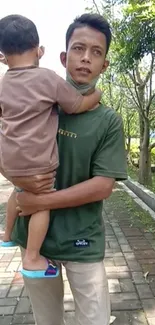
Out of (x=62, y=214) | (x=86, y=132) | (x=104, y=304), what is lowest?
(x=104, y=304)

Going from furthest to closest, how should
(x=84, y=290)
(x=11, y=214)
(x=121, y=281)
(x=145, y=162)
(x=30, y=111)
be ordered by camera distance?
(x=145, y=162), (x=121, y=281), (x=11, y=214), (x=84, y=290), (x=30, y=111)

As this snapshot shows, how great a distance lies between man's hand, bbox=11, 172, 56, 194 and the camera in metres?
1.46

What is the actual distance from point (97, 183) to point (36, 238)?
34 cm

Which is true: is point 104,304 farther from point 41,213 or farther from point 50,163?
point 50,163

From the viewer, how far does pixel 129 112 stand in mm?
15359

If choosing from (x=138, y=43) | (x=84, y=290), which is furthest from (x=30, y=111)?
(x=138, y=43)

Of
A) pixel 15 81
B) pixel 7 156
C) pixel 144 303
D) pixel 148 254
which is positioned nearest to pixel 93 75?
pixel 15 81

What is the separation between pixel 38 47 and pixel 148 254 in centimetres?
306

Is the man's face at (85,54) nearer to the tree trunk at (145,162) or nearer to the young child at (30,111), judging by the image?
the young child at (30,111)

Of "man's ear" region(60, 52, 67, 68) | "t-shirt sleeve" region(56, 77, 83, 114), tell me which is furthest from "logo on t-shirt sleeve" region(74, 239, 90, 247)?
"man's ear" region(60, 52, 67, 68)

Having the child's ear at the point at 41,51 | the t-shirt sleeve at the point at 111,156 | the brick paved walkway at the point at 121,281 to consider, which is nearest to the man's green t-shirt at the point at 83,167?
the t-shirt sleeve at the point at 111,156

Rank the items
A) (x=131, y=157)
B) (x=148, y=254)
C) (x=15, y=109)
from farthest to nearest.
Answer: (x=131, y=157)
(x=148, y=254)
(x=15, y=109)

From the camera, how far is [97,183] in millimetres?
1489

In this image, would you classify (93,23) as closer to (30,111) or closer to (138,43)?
(30,111)
